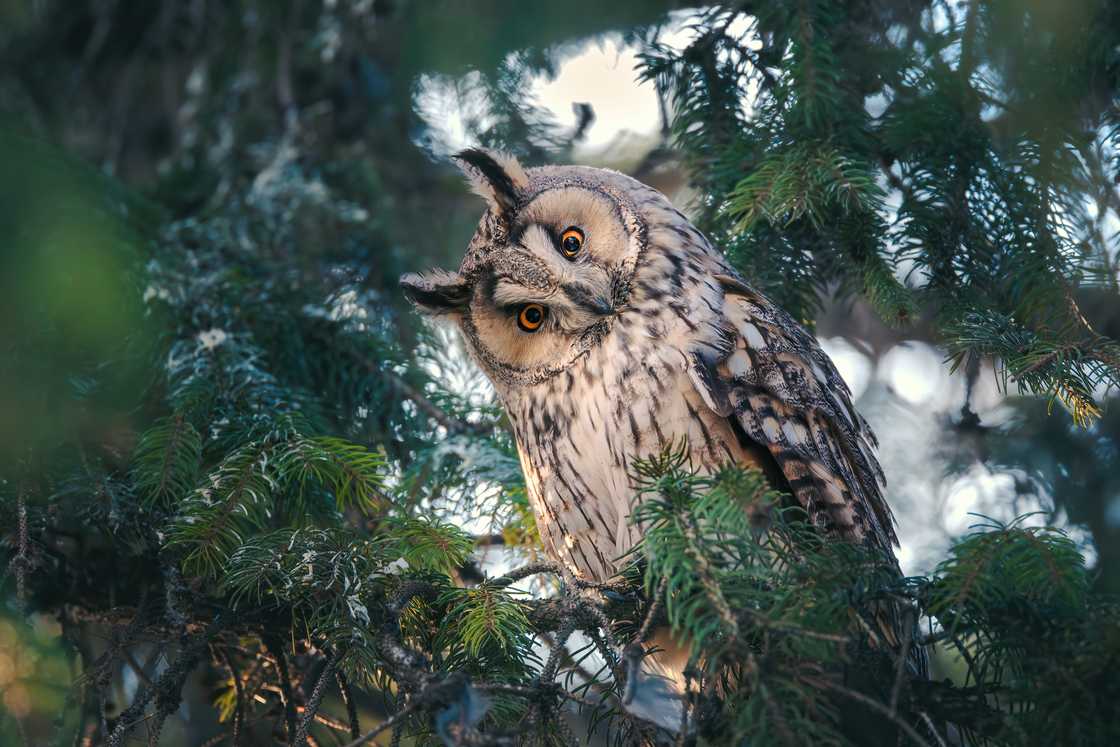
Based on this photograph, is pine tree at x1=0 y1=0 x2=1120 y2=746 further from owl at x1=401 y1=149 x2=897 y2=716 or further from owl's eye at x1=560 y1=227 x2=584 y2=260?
owl's eye at x1=560 y1=227 x2=584 y2=260

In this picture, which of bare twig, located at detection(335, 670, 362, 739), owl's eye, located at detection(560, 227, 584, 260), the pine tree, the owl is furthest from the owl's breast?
bare twig, located at detection(335, 670, 362, 739)

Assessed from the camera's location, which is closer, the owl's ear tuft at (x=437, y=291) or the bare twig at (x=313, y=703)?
the bare twig at (x=313, y=703)

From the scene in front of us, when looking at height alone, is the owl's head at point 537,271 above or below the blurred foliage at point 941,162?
below

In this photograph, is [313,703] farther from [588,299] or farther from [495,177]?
[495,177]

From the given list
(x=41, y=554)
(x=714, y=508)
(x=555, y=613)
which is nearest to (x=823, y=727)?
(x=714, y=508)

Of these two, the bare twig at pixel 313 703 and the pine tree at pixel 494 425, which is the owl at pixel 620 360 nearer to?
the pine tree at pixel 494 425

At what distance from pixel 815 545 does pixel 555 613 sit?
462 mm

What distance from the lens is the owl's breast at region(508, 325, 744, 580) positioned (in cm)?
184

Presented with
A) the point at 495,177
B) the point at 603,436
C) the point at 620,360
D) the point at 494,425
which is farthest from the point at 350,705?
the point at 495,177

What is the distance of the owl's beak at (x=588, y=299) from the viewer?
192 cm

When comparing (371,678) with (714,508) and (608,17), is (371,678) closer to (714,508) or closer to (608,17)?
(714,508)

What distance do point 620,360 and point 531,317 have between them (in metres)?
0.27

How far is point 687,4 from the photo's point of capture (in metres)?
2.86

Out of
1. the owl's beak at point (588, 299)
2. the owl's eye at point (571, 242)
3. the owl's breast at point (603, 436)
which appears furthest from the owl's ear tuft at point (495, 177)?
the owl's breast at point (603, 436)
